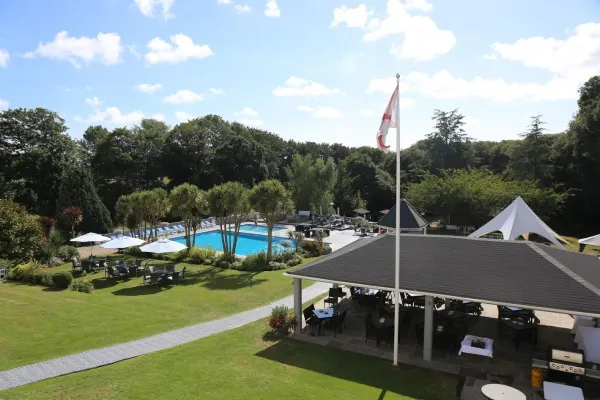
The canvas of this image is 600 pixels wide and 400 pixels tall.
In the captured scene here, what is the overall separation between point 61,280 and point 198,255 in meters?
8.24

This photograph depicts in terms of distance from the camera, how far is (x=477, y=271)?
11.5m

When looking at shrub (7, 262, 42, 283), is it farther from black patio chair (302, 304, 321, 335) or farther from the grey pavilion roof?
the grey pavilion roof

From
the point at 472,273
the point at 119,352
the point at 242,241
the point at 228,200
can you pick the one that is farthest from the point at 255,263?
the point at 472,273

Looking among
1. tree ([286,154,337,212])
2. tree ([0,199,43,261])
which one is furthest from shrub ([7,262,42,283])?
tree ([286,154,337,212])

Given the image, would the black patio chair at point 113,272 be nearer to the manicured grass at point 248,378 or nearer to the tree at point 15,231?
the tree at point 15,231

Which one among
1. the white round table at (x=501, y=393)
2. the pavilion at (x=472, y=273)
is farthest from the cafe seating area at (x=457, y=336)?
the white round table at (x=501, y=393)

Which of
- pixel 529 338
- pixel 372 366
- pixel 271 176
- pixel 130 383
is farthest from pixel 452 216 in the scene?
pixel 130 383

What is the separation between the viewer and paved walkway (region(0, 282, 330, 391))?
9766mm

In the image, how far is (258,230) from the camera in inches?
1583

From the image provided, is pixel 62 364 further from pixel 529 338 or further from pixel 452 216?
pixel 452 216

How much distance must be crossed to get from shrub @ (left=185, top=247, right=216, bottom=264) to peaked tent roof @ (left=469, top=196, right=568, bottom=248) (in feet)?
52.6

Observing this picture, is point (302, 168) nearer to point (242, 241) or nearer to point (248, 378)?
point (242, 241)

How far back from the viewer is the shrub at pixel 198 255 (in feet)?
81.6

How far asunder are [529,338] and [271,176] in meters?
43.3
